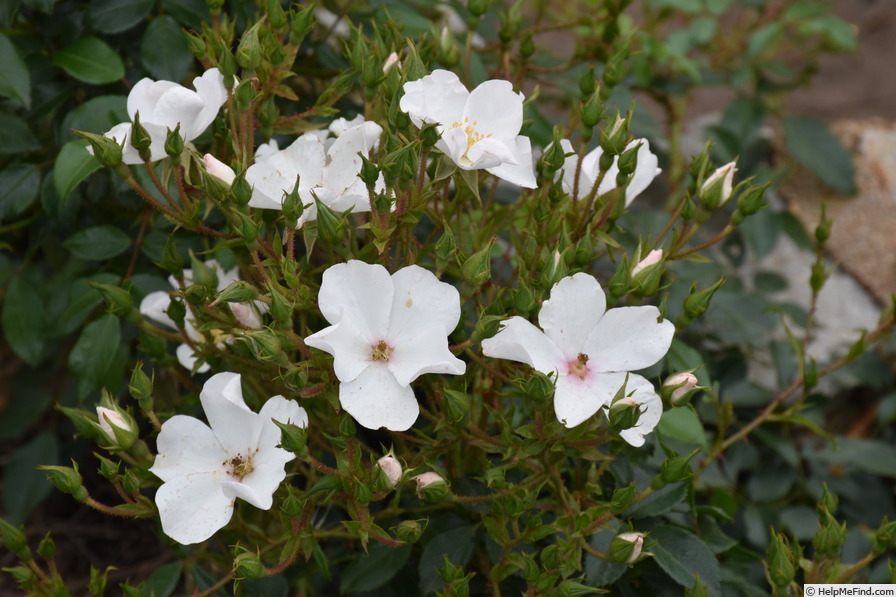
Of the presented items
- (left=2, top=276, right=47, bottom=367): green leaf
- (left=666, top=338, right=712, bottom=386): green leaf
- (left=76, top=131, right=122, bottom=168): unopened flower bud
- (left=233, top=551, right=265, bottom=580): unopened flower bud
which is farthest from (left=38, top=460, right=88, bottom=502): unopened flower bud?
(left=666, top=338, right=712, bottom=386): green leaf

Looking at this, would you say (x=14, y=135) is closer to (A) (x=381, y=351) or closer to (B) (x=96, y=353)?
(B) (x=96, y=353)

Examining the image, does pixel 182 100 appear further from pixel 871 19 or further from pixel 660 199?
pixel 871 19

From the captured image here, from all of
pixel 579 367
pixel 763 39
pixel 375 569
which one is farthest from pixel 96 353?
pixel 763 39

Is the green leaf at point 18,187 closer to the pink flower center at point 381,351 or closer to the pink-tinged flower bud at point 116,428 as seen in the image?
the pink-tinged flower bud at point 116,428

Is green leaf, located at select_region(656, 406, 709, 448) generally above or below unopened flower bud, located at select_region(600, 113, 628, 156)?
below

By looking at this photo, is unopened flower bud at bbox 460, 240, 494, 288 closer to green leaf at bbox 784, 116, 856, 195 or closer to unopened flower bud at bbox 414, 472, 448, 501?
unopened flower bud at bbox 414, 472, 448, 501
